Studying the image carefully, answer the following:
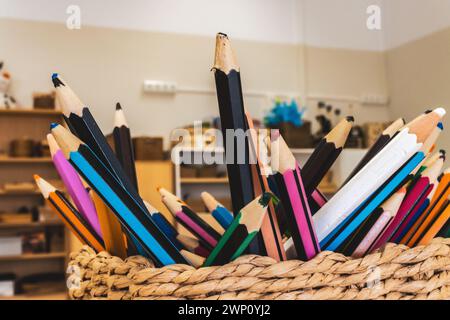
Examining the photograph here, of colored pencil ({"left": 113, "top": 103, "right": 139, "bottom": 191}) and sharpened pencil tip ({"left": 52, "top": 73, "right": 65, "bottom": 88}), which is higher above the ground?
sharpened pencil tip ({"left": 52, "top": 73, "right": 65, "bottom": 88})

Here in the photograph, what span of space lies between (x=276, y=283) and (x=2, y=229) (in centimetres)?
298

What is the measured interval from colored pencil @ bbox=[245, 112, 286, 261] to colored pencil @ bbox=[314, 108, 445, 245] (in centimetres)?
2

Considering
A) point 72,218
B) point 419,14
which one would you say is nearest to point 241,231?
point 72,218

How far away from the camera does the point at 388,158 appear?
7.8 inches

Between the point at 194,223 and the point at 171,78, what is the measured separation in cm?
305

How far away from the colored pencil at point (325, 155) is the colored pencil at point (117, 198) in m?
0.07

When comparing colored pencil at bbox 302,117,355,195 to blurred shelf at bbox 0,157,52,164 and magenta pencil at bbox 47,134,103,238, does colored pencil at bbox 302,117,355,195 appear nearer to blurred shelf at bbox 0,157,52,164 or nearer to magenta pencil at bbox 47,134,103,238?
magenta pencil at bbox 47,134,103,238

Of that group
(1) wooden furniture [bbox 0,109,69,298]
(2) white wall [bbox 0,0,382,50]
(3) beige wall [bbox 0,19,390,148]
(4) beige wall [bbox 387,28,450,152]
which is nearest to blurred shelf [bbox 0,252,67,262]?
(1) wooden furniture [bbox 0,109,69,298]

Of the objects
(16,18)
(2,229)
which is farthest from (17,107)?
(2,229)

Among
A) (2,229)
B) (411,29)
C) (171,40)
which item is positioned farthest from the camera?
(171,40)

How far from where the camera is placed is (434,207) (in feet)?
0.80

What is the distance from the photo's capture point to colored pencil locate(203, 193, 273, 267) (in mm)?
176

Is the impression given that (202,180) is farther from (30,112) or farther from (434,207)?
(434,207)
